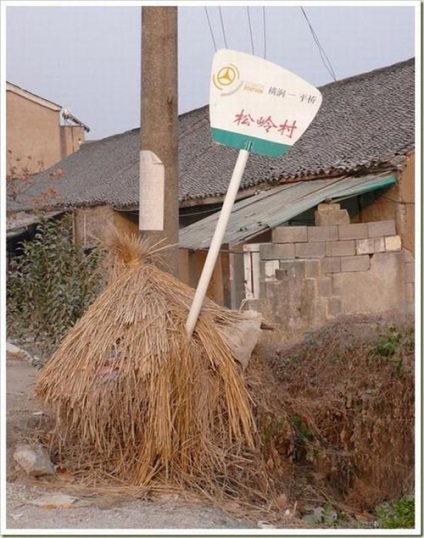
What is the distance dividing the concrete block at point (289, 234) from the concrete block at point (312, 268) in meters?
0.32

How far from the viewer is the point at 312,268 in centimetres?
1072

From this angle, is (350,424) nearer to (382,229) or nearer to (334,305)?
(334,305)

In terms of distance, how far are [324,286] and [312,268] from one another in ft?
0.99

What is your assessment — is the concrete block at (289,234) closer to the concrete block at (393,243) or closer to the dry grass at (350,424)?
the concrete block at (393,243)

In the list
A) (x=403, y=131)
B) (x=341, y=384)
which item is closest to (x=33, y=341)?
(x=341, y=384)

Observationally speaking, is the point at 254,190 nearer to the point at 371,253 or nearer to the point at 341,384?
the point at 371,253

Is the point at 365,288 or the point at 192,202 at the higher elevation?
the point at 192,202

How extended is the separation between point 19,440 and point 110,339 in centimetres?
96

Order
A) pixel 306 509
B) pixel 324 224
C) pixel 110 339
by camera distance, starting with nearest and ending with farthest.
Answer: pixel 110 339 → pixel 306 509 → pixel 324 224

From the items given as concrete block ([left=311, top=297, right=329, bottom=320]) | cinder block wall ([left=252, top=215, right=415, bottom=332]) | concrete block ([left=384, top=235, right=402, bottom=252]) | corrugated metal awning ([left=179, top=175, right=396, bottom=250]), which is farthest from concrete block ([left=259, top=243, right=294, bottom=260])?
concrete block ([left=384, top=235, right=402, bottom=252])

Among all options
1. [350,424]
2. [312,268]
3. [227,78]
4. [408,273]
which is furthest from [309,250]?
[227,78]

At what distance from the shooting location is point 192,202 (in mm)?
13492

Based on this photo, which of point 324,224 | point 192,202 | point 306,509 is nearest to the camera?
point 306,509

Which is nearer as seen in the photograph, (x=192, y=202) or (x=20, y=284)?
(x=20, y=284)
